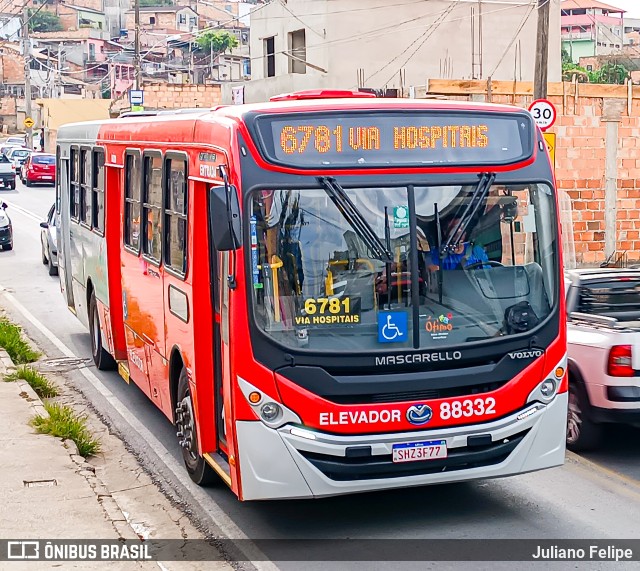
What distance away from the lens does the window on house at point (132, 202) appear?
35.0 ft

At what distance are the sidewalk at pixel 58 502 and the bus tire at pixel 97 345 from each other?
311 cm

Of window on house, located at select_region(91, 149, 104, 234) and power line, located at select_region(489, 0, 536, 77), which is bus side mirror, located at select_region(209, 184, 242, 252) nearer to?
window on house, located at select_region(91, 149, 104, 234)

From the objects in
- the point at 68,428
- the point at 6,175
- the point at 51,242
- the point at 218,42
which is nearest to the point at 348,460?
the point at 68,428

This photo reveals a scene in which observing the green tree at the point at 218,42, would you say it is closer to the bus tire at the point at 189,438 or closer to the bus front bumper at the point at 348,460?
the bus tire at the point at 189,438

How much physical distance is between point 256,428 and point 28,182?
5069 centimetres

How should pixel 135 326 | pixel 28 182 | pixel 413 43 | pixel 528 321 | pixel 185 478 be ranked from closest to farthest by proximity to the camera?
pixel 528 321
pixel 185 478
pixel 135 326
pixel 413 43
pixel 28 182

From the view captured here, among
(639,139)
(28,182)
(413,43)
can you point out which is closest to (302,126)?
(639,139)

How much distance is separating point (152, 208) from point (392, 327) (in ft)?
11.4

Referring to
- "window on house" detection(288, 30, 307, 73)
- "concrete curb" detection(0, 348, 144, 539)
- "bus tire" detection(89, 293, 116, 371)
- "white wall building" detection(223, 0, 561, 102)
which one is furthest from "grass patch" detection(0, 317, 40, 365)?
"window on house" detection(288, 30, 307, 73)

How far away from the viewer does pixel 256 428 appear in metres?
7.11

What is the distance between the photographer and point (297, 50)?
4059cm

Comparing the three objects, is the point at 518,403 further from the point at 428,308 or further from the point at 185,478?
the point at 185,478

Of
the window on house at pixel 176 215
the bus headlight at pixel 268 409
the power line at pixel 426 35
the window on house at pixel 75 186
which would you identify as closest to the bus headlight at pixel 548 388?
the bus headlight at pixel 268 409

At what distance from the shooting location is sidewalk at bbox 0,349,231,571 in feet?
24.4
